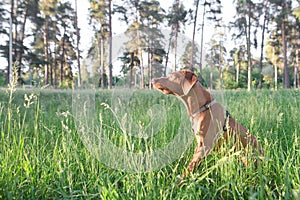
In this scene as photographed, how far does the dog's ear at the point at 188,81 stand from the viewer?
204 centimetres

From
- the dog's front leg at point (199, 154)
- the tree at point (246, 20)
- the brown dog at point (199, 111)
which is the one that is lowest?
the dog's front leg at point (199, 154)

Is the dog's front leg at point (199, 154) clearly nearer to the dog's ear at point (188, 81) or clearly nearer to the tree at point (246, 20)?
the dog's ear at point (188, 81)

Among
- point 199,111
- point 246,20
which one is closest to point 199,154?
point 199,111

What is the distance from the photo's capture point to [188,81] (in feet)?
6.76

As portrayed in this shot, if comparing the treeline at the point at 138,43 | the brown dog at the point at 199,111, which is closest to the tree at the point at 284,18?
the treeline at the point at 138,43

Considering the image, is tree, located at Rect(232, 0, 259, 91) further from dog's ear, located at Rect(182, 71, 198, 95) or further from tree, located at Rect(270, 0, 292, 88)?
dog's ear, located at Rect(182, 71, 198, 95)

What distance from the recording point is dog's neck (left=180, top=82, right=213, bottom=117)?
2.07 meters

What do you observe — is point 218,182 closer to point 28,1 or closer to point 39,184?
point 39,184

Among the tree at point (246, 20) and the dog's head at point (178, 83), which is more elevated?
the tree at point (246, 20)

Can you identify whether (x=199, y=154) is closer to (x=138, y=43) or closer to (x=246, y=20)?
(x=138, y=43)

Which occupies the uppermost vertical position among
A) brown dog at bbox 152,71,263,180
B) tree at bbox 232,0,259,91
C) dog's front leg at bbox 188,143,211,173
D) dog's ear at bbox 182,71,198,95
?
tree at bbox 232,0,259,91

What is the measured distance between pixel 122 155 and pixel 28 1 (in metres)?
23.6

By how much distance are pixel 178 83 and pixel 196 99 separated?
0.18 meters

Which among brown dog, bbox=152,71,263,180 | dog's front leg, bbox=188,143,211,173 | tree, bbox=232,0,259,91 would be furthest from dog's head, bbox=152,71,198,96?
tree, bbox=232,0,259,91
